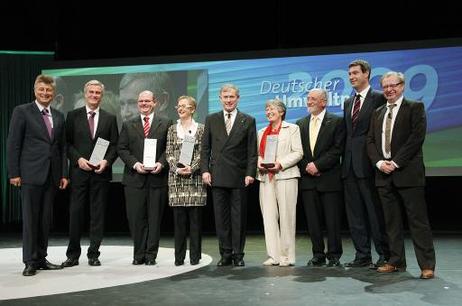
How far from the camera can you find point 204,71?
7.76 m

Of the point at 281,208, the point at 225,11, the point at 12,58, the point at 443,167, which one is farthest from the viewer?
the point at 12,58

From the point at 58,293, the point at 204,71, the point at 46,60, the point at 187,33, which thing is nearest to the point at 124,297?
the point at 58,293

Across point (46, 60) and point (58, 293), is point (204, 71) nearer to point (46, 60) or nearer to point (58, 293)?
point (46, 60)

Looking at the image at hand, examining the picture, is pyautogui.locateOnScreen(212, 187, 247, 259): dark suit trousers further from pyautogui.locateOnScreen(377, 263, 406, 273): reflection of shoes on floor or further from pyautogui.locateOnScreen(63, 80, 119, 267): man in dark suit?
pyautogui.locateOnScreen(377, 263, 406, 273): reflection of shoes on floor

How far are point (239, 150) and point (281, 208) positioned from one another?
0.61 metres

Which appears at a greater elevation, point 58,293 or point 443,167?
point 443,167

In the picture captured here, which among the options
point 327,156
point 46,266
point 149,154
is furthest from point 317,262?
point 46,266

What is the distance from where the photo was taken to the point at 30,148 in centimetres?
468

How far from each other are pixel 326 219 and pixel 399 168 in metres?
0.90

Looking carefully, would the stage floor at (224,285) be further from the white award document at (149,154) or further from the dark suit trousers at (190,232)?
the white award document at (149,154)

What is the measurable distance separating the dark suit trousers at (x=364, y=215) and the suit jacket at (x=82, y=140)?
6.77 feet

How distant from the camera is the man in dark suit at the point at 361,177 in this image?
15.8 feet

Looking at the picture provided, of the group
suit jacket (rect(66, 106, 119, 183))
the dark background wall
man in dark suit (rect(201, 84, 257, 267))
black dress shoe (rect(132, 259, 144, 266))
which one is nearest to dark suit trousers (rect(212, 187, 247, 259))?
man in dark suit (rect(201, 84, 257, 267))

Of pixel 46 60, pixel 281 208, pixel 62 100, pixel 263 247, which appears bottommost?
pixel 263 247
